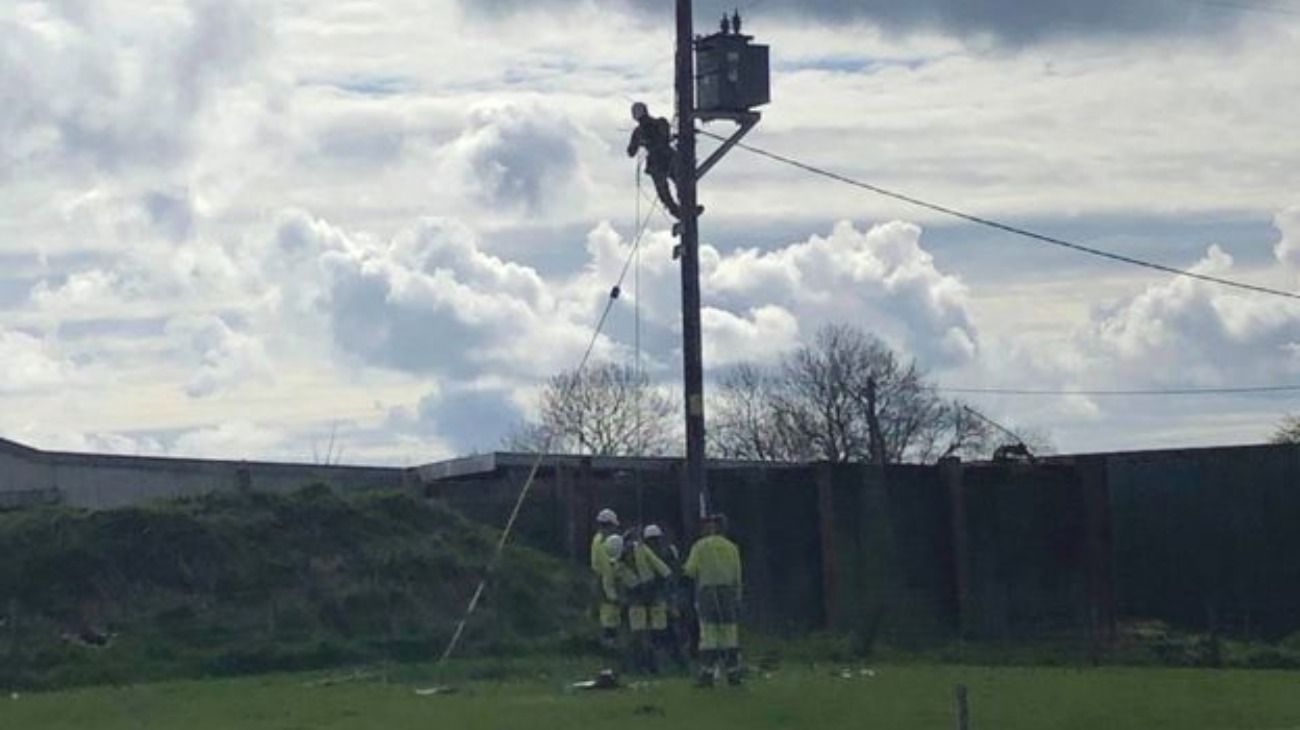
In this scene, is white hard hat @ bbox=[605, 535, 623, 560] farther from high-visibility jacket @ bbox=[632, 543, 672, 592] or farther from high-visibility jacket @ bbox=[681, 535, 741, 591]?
high-visibility jacket @ bbox=[681, 535, 741, 591]

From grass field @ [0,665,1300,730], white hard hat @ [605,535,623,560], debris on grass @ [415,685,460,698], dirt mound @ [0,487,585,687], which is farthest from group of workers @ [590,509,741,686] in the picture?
dirt mound @ [0,487,585,687]

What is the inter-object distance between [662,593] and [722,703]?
507 centimetres

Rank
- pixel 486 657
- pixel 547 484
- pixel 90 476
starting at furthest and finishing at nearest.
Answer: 1. pixel 90 476
2. pixel 547 484
3. pixel 486 657

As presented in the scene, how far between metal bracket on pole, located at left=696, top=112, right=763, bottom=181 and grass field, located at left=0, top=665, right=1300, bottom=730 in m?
6.61

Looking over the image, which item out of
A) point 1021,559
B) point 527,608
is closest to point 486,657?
point 527,608

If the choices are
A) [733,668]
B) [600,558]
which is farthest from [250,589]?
[733,668]

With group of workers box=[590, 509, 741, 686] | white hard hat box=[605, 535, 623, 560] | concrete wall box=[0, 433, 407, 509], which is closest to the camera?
group of workers box=[590, 509, 741, 686]

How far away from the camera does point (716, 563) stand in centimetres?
2819

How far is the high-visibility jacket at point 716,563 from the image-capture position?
92.4ft

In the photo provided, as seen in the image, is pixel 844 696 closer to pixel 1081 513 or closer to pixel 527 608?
pixel 527 608

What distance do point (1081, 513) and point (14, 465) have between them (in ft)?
65.2

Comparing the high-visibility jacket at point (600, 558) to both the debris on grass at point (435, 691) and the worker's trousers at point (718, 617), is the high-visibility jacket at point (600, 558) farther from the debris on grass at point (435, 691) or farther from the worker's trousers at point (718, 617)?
the debris on grass at point (435, 691)

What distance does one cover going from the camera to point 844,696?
87.1 feet

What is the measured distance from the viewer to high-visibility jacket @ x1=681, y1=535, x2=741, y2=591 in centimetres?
2817
